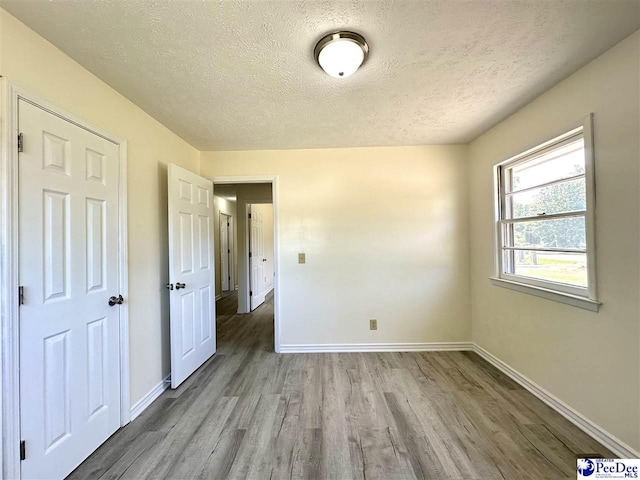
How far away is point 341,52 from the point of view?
4.67ft

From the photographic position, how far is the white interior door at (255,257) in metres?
4.95

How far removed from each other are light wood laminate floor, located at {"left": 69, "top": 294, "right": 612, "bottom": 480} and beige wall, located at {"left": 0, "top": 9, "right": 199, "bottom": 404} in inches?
19.5

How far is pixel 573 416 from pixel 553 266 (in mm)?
1043

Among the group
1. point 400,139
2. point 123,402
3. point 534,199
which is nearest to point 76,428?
point 123,402

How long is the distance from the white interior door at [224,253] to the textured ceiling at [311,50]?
4.37 m

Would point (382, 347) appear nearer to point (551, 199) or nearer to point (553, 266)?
point (553, 266)

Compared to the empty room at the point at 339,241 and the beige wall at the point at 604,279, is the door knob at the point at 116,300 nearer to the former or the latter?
the empty room at the point at 339,241

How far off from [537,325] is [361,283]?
1.61 m

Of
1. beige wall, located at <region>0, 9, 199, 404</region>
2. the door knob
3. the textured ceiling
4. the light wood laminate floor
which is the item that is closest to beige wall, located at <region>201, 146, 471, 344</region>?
the light wood laminate floor

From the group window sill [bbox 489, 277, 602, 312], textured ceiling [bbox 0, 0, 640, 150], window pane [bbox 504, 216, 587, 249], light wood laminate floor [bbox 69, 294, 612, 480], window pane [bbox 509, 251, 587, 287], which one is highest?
textured ceiling [bbox 0, 0, 640, 150]

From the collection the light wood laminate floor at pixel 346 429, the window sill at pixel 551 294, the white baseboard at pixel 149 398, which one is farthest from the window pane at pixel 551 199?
the white baseboard at pixel 149 398

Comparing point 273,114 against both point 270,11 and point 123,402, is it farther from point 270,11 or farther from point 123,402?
point 123,402

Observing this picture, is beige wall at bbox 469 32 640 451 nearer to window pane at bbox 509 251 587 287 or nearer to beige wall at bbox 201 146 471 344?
window pane at bbox 509 251 587 287

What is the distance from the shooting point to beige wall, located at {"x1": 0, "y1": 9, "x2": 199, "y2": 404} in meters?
1.32
